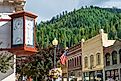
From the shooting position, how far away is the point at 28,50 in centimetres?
1772

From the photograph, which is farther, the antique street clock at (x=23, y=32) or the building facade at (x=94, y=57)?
the building facade at (x=94, y=57)

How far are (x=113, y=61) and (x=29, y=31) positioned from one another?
39.0 meters

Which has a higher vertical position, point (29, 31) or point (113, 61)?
point (29, 31)

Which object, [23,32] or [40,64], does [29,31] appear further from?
[40,64]

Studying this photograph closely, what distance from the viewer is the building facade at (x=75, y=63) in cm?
6862

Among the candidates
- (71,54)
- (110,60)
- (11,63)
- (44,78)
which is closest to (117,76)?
(110,60)

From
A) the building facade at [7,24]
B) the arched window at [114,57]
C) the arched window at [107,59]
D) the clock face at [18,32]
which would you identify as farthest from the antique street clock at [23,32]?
the arched window at [107,59]

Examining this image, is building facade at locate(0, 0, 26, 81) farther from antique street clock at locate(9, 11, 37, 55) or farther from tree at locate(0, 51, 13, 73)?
tree at locate(0, 51, 13, 73)

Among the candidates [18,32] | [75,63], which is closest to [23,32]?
[18,32]

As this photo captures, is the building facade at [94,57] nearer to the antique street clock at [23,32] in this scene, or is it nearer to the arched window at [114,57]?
the arched window at [114,57]

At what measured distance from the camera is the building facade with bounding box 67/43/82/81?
68625mm

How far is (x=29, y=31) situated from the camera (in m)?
17.9

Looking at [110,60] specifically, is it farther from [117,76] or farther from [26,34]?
[26,34]

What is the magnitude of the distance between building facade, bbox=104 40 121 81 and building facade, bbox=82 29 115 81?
118cm
